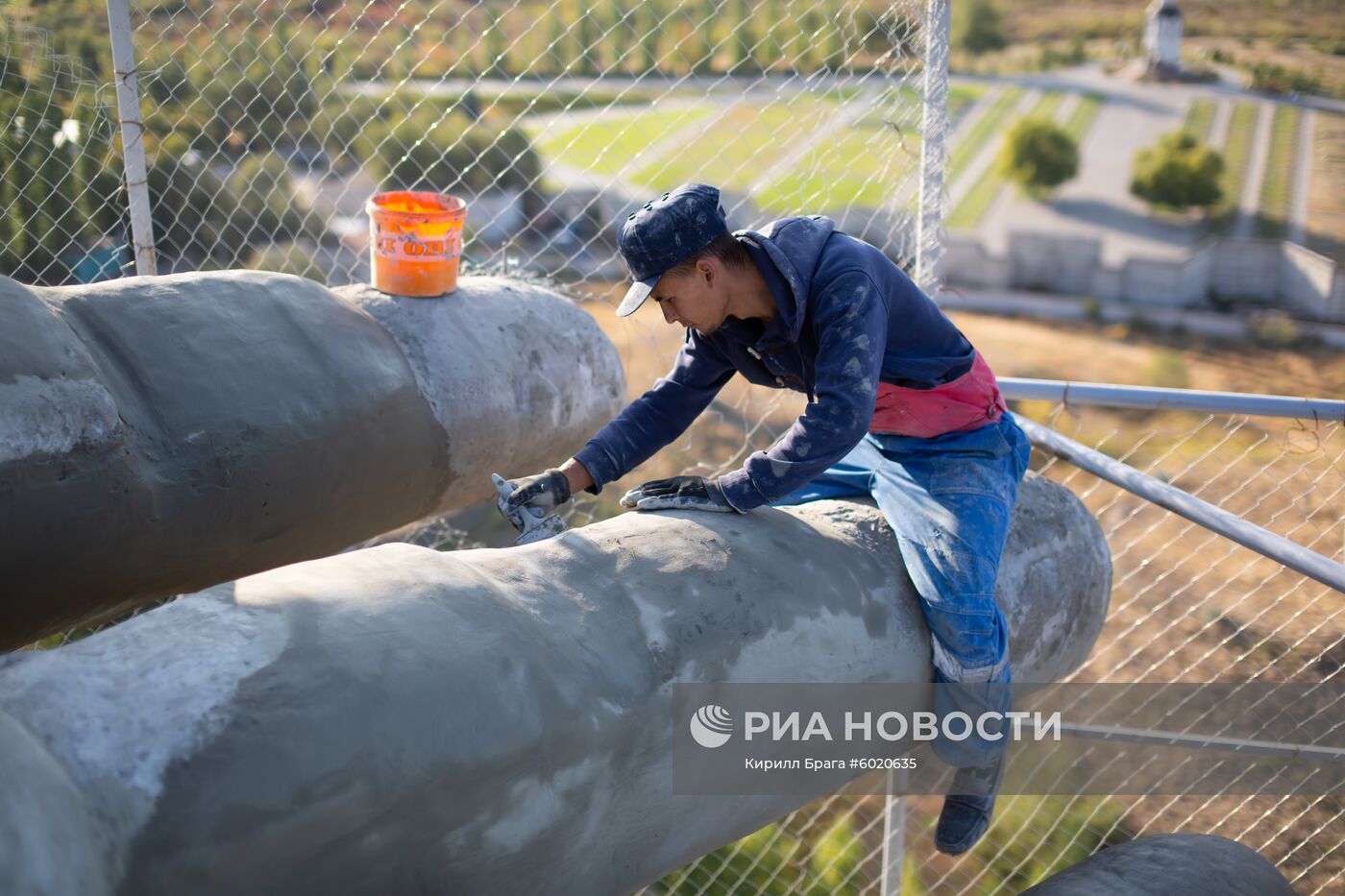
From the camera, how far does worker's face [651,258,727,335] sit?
2295 mm

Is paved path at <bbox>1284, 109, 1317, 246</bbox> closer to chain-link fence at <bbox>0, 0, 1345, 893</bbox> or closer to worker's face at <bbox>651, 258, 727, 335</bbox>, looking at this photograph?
chain-link fence at <bbox>0, 0, 1345, 893</bbox>

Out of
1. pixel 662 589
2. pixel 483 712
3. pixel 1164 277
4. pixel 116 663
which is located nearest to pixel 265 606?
pixel 116 663

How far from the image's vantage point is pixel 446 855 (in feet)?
5.63

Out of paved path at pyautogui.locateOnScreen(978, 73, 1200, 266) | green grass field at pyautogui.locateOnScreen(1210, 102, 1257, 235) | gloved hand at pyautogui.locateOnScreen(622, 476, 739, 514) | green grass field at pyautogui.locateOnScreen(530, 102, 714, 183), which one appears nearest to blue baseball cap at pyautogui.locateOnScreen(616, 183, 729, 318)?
gloved hand at pyautogui.locateOnScreen(622, 476, 739, 514)

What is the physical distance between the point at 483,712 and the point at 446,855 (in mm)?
213

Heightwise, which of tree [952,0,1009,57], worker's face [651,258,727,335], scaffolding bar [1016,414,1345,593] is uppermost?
worker's face [651,258,727,335]

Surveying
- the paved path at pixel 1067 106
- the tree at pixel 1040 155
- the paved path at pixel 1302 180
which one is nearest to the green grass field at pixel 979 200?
the paved path at pixel 1067 106

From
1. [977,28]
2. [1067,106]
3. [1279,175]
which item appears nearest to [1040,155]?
[1279,175]

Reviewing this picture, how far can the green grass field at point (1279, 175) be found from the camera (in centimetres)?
1788

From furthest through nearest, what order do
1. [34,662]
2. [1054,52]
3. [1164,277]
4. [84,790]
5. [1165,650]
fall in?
[1054,52] → [1164,277] → [1165,650] → [34,662] → [84,790]

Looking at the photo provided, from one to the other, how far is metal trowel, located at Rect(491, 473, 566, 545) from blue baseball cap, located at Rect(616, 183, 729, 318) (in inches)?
18.0

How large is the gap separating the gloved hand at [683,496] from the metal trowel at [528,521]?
0.49 feet

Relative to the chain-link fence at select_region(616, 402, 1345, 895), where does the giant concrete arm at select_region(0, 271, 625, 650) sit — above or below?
above

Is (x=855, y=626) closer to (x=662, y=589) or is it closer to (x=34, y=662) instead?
(x=662, y=589)
